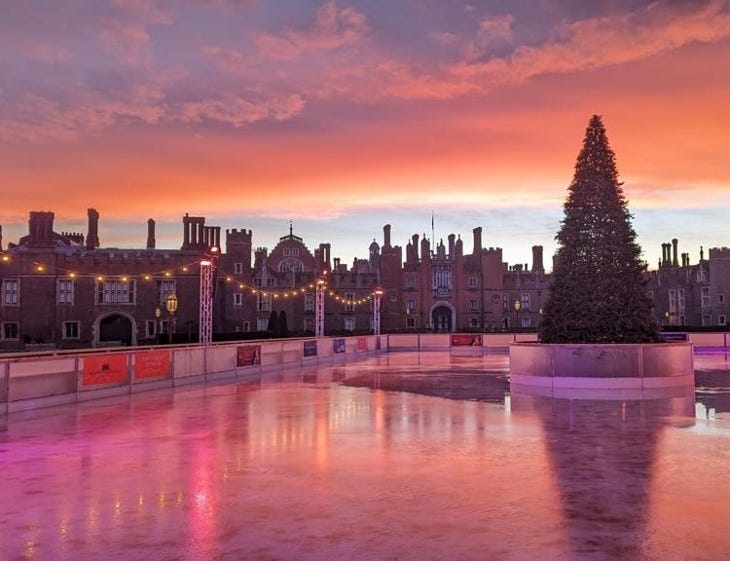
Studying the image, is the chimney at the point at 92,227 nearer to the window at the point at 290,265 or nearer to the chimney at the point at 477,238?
the window at the point at 290,265

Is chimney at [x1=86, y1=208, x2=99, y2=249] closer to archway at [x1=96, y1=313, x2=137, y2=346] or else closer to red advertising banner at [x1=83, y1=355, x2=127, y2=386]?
archway at [x1=96, y1=313, x2=137, y2=346]

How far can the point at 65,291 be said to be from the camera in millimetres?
52125

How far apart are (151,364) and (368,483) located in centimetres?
1372

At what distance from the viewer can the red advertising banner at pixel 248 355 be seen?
84.2ft

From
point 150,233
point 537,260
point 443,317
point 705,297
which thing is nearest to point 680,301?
point 705,297

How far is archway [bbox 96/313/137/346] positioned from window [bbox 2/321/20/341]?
6.05 meters

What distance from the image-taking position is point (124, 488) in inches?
306

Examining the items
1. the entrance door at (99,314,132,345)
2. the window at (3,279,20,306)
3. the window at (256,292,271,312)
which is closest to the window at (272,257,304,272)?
the window at (256,292,271,312)

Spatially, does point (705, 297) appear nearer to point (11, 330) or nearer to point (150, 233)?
point (150, 233)

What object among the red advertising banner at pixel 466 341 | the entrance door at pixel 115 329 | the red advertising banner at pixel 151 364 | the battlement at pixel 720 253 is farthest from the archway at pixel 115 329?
the battlement at pixel 720 253

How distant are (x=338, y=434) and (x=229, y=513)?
4983 mm

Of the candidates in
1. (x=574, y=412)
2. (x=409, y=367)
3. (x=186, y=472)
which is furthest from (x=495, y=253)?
(x=186, y=472)

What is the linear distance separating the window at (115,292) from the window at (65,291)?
198cm

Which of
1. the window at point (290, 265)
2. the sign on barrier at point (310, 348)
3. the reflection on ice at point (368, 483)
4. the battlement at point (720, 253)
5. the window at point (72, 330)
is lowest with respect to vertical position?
the reflection on ice at point (368, 483)
